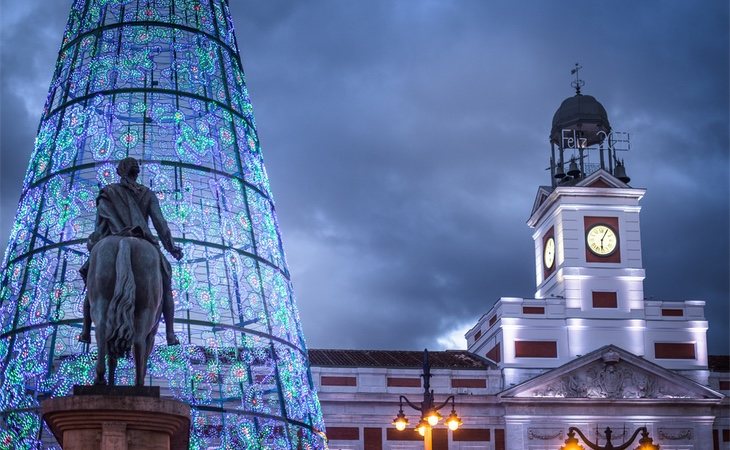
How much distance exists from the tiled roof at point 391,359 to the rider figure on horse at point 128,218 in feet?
139

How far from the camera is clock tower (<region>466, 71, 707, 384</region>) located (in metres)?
56.0

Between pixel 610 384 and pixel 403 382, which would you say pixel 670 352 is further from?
pixel 403 382

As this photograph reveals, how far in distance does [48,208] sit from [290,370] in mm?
4312

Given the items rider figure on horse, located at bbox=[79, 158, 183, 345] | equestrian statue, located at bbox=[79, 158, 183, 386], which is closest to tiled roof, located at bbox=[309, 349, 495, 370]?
rider figure on horse, located at bbox=[79, 158, 183, 345]

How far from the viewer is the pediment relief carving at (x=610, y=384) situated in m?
54.2

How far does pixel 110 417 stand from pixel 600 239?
159ft

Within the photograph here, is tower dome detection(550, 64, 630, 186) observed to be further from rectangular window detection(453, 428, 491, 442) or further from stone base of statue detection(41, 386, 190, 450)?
stone base of statue detection(41, 386, 190, 450)

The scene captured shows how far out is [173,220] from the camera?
1858 centimetres

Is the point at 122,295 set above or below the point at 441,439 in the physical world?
below

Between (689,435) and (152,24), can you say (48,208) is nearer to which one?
(152,24)

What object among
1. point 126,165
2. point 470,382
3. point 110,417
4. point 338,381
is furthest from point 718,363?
point 110,417

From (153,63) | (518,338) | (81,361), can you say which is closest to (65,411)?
(81,361)

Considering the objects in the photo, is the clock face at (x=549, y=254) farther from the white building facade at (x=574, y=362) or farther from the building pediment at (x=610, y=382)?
the building pediment at (x=610, y=382)

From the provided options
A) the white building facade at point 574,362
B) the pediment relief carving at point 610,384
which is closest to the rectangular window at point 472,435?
the white building facade at point 574,362
